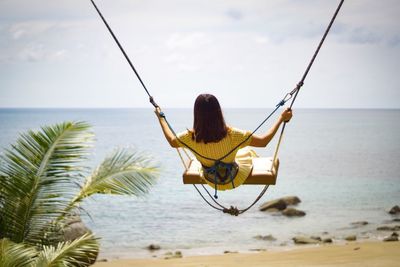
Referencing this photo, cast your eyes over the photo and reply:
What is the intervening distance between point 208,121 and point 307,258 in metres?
14.6

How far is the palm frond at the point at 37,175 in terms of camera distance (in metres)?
7.35

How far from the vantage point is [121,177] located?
307 inches

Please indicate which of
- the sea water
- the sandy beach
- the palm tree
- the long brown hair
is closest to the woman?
the long brown hair

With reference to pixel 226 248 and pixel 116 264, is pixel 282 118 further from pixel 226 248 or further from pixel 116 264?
pixel 226 248

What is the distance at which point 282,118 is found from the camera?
550 centimetres

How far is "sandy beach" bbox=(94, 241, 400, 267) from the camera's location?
1803 cm

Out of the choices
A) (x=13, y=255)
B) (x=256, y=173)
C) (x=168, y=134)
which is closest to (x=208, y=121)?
(x=168, y=134)

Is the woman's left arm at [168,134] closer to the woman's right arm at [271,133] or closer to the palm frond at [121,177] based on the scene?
the woman's right arm at [271,133]

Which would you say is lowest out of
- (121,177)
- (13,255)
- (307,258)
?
(13,255)

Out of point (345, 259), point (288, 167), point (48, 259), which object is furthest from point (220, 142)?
point (288, 167)

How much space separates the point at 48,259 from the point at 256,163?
2.50 m

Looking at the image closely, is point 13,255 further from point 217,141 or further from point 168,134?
point 217,141

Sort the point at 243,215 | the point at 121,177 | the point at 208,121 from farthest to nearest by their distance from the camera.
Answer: the point at 243,215 < the point at 121,177 < the point at 208,121

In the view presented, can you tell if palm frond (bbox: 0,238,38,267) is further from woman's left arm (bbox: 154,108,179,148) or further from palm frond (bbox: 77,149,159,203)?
woman's left arm (bbox: 154,108,179,148)
